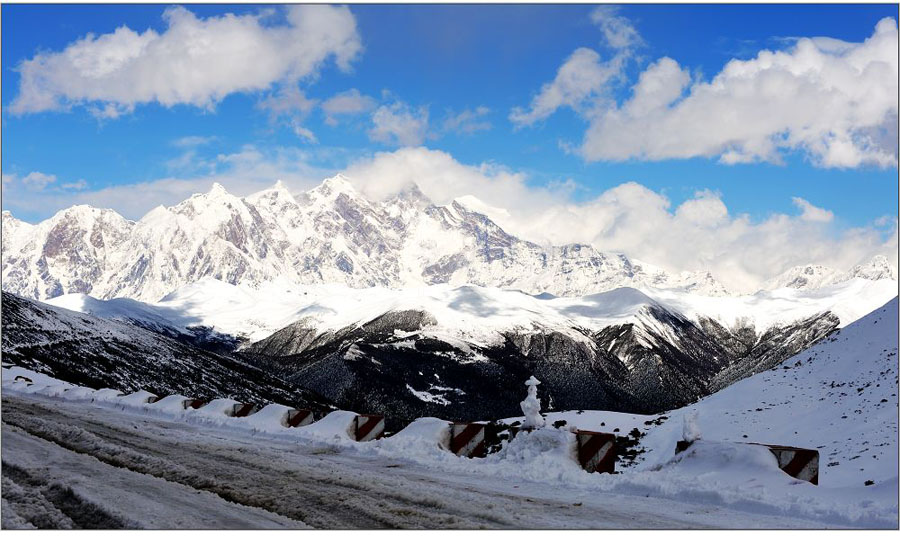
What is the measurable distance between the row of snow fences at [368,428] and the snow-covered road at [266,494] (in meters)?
4.50

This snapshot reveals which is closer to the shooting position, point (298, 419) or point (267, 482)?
point (267, 482)

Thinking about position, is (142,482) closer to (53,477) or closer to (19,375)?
(53,477)

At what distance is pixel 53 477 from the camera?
14805 millimetres

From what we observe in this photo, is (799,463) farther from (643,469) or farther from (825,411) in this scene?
(825,411)

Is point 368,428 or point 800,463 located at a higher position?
point 800,463

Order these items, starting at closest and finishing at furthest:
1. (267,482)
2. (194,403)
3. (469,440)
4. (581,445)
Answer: (267,482) < (581,445) < (469,440) < (194,403)

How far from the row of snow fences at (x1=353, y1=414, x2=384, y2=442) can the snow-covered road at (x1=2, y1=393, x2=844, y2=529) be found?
450cm

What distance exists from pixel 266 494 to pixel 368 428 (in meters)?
11.6

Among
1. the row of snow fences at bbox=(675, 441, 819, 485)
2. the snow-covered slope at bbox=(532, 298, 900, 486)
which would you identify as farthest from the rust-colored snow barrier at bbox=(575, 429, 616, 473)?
the snow-covered slope at bbox=(532, 298, 900, 486)

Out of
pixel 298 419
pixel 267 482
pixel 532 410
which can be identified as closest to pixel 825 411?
pixel 532 410

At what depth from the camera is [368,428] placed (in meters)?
26.3

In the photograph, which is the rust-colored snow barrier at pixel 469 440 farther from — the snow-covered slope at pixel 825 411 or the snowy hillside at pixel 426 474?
the snow-covered slope at pixel 825 411

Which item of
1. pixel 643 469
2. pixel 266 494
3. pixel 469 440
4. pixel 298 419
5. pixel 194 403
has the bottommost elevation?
pixel 266 494
